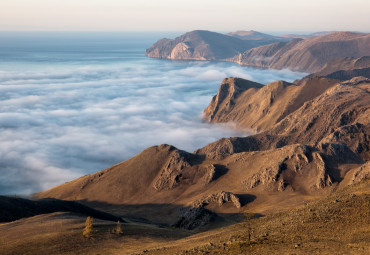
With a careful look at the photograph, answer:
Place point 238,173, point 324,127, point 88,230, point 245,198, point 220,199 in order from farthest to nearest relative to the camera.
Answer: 1. point 324,127
2. point 238,173
3. point 245,198
4. point 220,199
5. point 88,230

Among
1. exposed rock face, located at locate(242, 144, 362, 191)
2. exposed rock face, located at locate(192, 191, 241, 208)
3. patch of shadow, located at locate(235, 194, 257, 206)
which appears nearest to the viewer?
patch of shadow, located at locate(235, 194, 257, 206)

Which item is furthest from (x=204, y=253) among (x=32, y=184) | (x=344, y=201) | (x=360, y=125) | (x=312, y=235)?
(x=32, y=184)

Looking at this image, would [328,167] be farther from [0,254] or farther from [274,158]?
[0,254]

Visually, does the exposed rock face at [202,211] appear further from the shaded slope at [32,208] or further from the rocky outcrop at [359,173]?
the rocky outcrop at [359,173]

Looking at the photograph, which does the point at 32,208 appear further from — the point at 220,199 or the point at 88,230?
the point at 220,199

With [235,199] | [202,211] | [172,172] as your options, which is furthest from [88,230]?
[172,172]

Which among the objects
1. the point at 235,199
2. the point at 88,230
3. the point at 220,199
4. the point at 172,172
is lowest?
the point at 172,172

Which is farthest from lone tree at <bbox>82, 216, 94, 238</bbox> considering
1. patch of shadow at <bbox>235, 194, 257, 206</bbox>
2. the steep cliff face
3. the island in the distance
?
the steep cliff face

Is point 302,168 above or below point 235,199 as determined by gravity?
above

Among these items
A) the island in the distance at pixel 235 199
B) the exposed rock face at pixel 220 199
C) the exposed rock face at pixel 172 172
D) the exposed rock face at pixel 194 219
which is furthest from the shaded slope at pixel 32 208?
the exposed rock face at pixel 172 172

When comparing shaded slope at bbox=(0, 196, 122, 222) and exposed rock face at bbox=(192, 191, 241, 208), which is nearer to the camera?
shaded slope at bbox=(0, 196, 122, 222)

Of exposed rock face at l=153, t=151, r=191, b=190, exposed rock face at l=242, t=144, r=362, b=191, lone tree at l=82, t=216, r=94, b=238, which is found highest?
lone tree at l=82, t=216, r=94, b=238

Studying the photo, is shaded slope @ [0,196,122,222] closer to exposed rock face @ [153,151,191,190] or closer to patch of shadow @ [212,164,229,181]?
exposed rock face @ [153,151,191,190]
